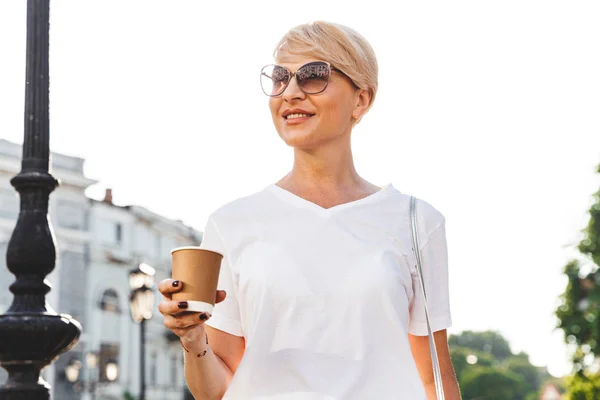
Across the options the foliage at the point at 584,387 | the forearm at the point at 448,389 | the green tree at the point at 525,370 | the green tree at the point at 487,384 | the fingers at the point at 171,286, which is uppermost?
the green tree at the point at 525,370

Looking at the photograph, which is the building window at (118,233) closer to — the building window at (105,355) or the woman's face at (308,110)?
the building window at (105,355)

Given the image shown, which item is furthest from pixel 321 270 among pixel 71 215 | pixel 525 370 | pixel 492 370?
pixel 525 370

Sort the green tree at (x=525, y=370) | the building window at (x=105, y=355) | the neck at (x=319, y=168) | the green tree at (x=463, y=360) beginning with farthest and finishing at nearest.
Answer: the green tree at (x=525, y=370), the green tree at (x=463, y=360), the building window at (x=105, y=355), the neck at (x=319, y=168)

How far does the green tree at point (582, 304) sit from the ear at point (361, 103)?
2812 centimetres

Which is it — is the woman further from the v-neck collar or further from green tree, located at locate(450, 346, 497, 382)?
green tree, located at locate(450, 346, 497, 382)

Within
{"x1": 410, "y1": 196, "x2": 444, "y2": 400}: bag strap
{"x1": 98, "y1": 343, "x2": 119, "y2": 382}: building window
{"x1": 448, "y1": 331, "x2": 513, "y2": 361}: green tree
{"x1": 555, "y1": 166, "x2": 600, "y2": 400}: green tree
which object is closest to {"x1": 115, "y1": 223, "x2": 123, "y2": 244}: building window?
{"x1": 98, "y1": 343, "x2": 119, "y2": 382}: building window

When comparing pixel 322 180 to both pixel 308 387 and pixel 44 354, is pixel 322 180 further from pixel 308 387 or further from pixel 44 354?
pixel 44 354

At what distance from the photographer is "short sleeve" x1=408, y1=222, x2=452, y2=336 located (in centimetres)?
292

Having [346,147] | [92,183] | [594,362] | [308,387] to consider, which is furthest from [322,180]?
[92,183]

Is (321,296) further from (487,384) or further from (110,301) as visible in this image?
(487,384)

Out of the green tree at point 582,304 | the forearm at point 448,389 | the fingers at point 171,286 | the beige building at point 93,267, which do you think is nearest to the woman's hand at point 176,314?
the fingers at point 171,286

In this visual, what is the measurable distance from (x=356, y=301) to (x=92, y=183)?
3958 cm

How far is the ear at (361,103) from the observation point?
304cm

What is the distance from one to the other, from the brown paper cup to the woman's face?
2.37 feet
